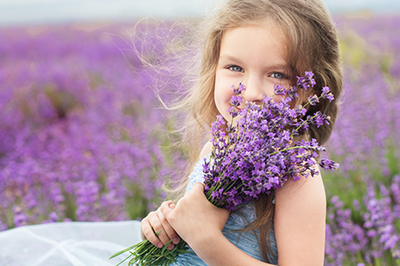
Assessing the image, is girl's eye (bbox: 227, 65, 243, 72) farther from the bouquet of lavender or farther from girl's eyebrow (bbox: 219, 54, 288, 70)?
the bouquet of lavender

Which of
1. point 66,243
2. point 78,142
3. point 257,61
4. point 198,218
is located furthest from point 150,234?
point 78,142

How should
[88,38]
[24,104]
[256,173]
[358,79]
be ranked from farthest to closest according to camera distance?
[88,38]
[358,79]
[24,104]
[256,173]

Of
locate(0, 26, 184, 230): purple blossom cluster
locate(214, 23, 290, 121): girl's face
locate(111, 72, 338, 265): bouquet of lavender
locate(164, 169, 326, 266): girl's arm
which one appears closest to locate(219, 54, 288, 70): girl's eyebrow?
locate(214, 23, 290, 121): girl's face

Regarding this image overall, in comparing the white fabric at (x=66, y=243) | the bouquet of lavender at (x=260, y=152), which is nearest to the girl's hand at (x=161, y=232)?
the bouquet of lavender at (x=260, y=152)

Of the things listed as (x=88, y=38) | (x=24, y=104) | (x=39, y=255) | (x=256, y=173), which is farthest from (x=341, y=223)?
(x=88, y=38)

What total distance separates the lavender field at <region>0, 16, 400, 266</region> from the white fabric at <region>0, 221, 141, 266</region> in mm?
337

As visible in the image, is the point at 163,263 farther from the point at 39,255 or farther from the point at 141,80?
the point at 141,80

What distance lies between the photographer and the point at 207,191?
1200 millimetres

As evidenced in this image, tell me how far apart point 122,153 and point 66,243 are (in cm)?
165

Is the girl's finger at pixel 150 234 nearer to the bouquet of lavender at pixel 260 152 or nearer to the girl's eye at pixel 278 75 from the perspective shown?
the bouquet of lavender at pixel 260 152

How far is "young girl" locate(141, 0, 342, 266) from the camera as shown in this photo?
1.17 meters

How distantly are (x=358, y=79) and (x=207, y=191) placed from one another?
18.9 ft

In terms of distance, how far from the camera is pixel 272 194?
1.28m

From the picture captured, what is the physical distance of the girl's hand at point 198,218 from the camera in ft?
3.80
